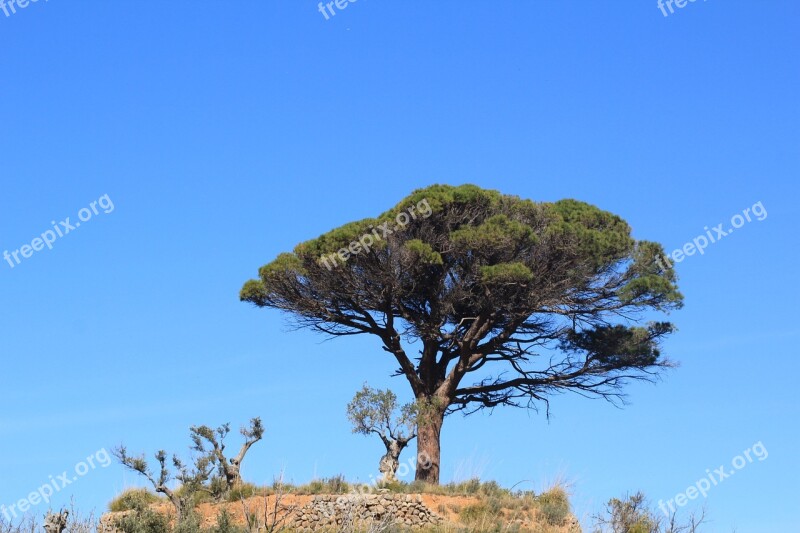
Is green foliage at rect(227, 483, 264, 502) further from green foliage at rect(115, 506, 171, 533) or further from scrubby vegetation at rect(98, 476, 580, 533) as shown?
green foliage at rect(115, 506, 171, 533)

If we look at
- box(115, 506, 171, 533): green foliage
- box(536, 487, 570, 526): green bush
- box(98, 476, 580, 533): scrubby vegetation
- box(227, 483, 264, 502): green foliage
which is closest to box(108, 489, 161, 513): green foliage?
box(98, 476, 580, 533): scrubby vegetation

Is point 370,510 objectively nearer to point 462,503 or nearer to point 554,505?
point 462,503

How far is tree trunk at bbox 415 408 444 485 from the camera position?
29156mm

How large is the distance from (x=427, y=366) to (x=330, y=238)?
187 inches

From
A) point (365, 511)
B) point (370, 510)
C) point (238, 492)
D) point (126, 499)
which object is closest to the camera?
point (365, 511)

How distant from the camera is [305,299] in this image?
30859 millimetres

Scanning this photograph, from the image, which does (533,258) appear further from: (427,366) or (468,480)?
(468,480)

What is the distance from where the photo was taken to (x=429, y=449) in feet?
96.1

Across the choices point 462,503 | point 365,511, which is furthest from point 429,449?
point 365,511

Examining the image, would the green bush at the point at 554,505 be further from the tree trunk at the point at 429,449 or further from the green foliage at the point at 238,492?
the green foliage at the point at 238,492

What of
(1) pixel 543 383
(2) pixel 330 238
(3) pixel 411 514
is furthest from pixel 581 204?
(3) pixel 411 514

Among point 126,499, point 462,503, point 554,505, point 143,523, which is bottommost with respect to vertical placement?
point 554,505

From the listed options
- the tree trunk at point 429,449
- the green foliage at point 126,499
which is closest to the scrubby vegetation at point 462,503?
the green foliage at point 126,499

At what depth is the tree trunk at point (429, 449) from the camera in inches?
1148
